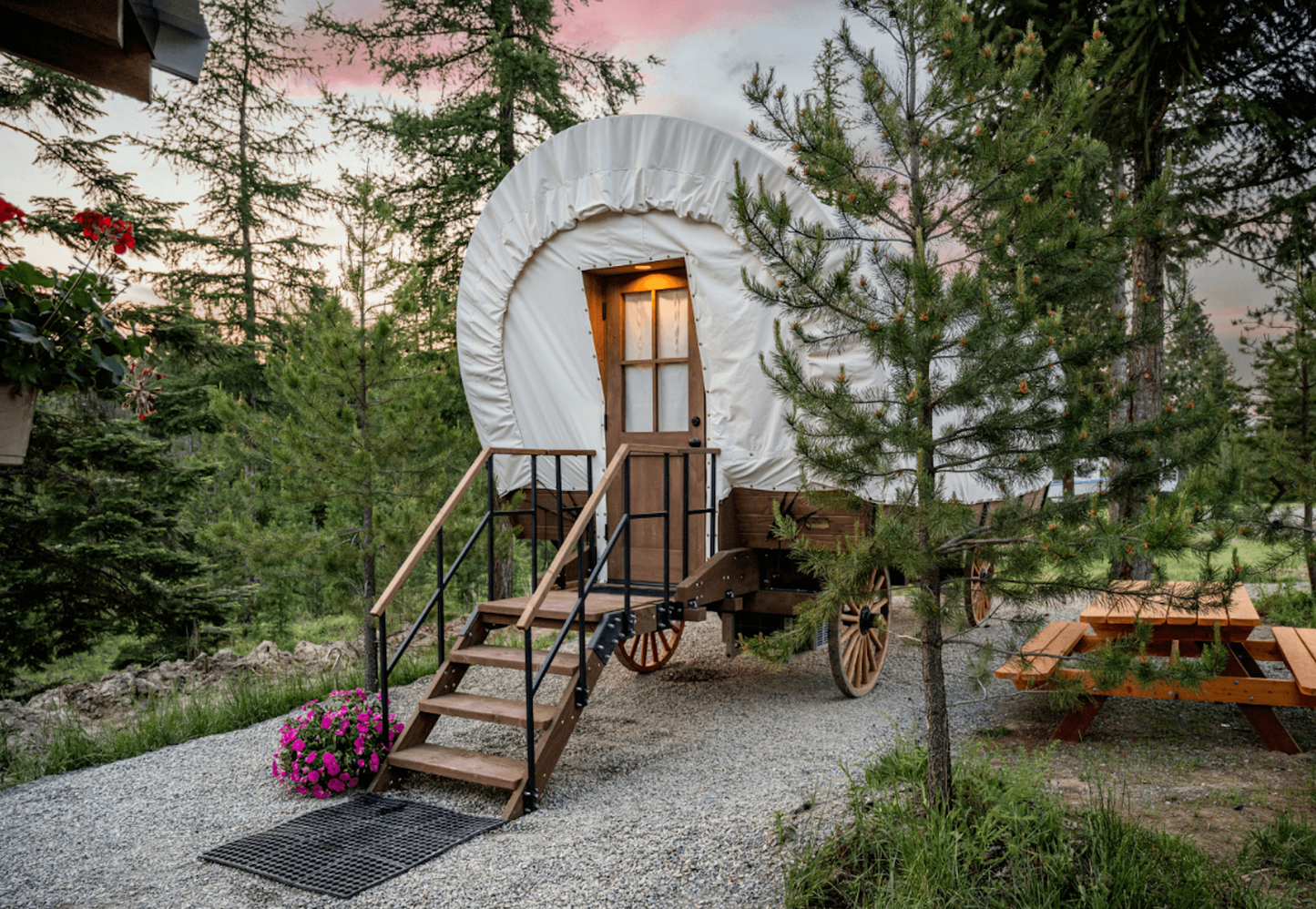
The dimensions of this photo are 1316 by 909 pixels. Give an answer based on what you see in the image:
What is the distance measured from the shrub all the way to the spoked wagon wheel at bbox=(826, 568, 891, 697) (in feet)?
8.58

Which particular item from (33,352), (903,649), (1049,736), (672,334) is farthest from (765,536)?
(33,352)

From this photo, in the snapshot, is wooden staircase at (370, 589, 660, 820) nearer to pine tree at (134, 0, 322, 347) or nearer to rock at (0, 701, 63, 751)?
rock at (0, 701, 63, 751)

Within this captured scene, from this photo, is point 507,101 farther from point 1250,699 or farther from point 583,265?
point 1250,699

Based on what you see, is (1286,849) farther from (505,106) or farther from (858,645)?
(505,106)

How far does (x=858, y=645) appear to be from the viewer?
5715mm

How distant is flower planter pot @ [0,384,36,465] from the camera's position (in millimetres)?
1802

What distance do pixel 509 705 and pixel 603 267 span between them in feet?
8.51

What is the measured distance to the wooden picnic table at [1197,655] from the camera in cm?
395

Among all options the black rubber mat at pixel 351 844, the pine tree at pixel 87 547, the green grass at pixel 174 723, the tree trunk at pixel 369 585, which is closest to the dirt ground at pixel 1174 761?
the black rubber mat at pixel 351 844

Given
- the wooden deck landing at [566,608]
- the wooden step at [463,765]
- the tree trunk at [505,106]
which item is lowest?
the wooden step at [463,765]

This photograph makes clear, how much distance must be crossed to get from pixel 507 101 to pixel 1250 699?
7994mm

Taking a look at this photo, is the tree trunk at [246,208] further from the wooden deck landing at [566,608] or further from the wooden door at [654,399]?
the wooden deck landing at [566,608]

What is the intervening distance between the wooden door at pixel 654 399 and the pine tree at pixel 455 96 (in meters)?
4.09

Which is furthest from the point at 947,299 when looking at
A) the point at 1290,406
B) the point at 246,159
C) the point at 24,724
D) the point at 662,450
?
the point at 246,159
